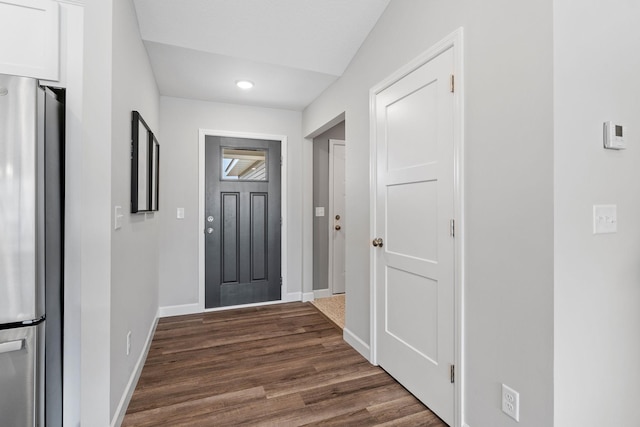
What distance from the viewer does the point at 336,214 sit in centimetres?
419

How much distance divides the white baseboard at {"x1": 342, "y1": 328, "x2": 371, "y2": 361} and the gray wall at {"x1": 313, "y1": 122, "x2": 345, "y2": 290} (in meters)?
1.29

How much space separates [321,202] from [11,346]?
324 centimetres

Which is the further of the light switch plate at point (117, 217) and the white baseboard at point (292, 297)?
the white baseboard at point (292, 297)

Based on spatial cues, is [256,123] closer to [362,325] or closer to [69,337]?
[362,325]

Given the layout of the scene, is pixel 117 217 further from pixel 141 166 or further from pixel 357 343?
pixel 357 343

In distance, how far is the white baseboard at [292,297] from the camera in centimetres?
392

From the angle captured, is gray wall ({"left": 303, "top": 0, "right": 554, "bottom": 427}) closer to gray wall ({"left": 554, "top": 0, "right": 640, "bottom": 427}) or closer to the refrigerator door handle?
gray wall ({"left": 554, "top": 0, "right": 640, "bottom": 427})

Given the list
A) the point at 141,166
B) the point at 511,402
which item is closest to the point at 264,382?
the point at 511,402

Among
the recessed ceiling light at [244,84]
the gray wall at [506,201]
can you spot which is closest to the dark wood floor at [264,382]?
the gray wall at [506,201]

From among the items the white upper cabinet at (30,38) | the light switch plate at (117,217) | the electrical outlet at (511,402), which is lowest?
the electrical outlet at (511,402)

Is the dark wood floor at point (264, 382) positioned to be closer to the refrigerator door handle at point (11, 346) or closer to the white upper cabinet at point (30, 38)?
the refrigerator door handle at point (11, 346)

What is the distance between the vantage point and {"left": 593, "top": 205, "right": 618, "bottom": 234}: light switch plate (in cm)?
129

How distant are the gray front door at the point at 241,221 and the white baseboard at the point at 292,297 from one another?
0.27ft

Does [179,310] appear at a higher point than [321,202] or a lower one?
lower
